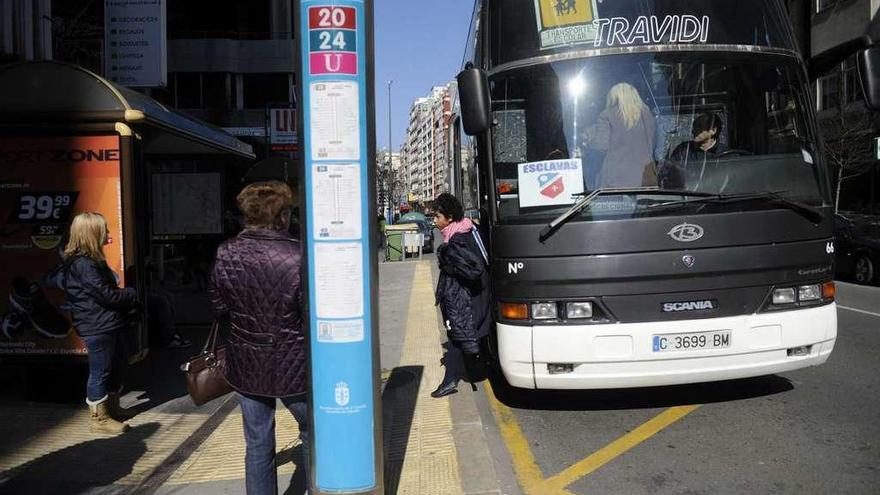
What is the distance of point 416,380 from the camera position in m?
6.59

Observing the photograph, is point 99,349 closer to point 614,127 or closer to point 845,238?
point 614,127

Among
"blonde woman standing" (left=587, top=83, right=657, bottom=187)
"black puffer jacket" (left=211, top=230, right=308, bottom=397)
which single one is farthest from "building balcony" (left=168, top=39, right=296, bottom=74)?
"black puffer jacket" (left=211, top=230, right=308, bottom=397)

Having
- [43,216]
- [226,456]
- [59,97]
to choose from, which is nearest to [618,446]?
[226,456]

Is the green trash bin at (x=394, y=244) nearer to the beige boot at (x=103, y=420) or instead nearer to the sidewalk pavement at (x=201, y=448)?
the sidewalk pavement at (x=201, y=448)

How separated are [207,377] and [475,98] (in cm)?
265

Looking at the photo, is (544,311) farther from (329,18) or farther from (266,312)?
(329,18)

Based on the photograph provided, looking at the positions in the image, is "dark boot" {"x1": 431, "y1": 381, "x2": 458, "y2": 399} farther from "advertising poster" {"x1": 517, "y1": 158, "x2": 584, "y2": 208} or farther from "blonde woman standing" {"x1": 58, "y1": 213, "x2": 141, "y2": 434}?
"blonde woman standing" {"x1": 58, "y1": 213, "x2": 141, "y2": 434}

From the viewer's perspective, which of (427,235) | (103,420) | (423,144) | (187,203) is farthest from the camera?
(423,144)

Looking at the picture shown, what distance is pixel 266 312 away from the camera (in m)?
3.25

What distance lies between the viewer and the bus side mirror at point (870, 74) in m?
5.02

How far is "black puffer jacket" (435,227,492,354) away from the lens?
5598 mm

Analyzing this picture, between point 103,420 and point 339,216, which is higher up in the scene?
point 339,216

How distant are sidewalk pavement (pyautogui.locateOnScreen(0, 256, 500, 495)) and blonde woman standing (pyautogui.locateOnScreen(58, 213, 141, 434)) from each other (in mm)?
310

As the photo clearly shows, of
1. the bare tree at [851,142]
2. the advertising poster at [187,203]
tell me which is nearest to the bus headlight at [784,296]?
the advertising poster at [187,203]
